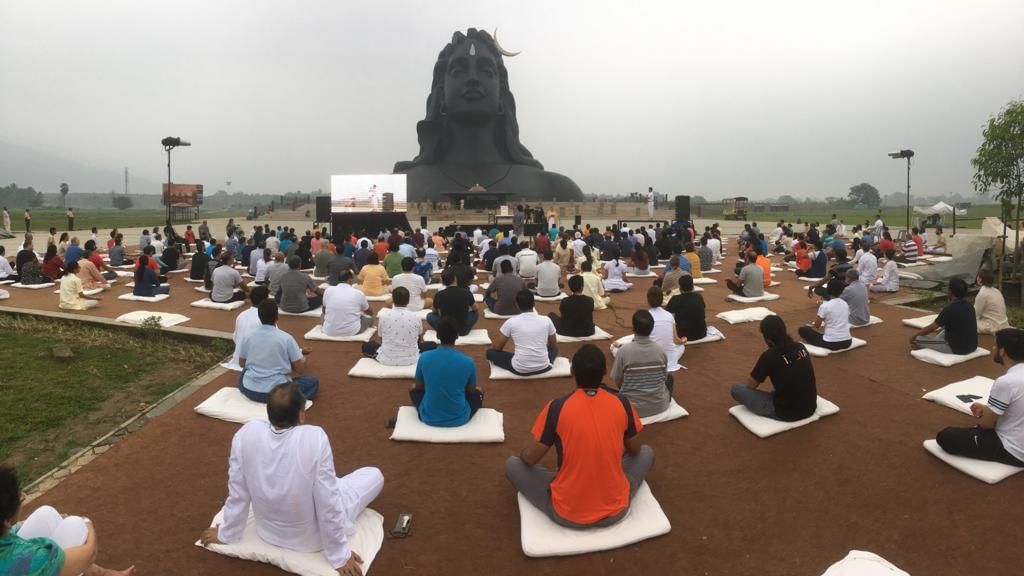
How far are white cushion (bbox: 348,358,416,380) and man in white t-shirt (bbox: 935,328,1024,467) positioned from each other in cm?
511

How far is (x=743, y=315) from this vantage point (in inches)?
386

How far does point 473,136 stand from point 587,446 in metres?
37.4

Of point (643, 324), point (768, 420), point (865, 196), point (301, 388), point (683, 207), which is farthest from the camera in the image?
point (865, 196)

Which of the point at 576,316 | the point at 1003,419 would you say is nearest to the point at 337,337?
the point at 576,316

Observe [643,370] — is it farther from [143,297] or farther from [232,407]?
[143,297]

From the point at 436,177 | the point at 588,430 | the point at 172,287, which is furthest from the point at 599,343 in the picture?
the point at 436,177

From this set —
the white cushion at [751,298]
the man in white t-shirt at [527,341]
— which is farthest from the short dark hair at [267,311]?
the white cushion at [751,298]

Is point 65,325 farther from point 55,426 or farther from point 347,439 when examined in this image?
point 347,439

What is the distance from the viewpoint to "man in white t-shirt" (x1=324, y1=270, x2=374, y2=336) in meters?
8.41

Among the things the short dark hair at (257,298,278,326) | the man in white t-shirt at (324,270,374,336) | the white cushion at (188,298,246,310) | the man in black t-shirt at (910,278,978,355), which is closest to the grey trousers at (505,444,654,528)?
the short dark hair at (257,298,278,326)

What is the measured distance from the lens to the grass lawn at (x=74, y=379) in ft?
17.5

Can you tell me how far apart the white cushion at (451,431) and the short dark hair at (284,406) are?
2.01 metres

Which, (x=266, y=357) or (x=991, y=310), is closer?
(x=266, y=357)

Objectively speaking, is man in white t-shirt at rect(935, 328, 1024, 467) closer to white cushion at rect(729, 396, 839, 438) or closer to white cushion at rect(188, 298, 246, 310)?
white cushion at rect(729, 396, 839, 438)
